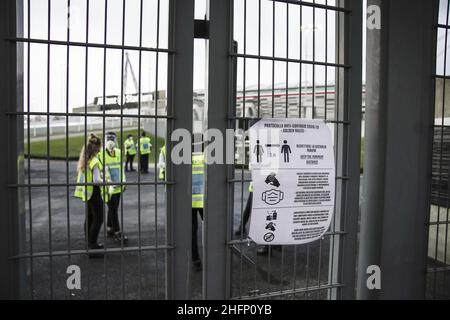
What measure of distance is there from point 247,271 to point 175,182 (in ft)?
9.49

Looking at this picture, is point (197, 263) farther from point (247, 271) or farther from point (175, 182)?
point (175, 182)

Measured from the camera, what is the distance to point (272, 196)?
225 cm

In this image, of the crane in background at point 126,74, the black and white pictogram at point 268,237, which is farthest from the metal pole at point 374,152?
the crane in background at point 126,74

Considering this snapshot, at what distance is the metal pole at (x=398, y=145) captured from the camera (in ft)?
8.10

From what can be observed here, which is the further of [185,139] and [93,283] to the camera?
[93,283]

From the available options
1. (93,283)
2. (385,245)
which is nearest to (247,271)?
(93,283)

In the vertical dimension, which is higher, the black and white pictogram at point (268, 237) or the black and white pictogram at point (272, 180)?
the black and white pictogram at point (272, 180)

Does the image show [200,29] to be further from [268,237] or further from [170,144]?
[268,237]

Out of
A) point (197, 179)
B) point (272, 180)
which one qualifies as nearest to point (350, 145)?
point (272, 180)

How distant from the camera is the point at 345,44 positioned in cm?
241

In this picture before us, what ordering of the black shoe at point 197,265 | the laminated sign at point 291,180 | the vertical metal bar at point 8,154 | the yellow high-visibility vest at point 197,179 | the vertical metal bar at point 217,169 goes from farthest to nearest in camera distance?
the black shoe at point 197,265
the yellow high-visibility vest at point 197,179
the laminated sign at point 291,180
the vertical metal bar at point 217,169
the vertical metal bar at point 8,154

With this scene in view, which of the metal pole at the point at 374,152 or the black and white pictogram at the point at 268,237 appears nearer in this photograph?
the black and white pictogram at the point at 268,237

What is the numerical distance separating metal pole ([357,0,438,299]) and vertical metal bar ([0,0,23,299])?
2182mm

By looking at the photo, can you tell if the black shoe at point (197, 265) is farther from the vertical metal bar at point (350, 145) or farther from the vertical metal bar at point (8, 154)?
the vertical metal bar at point (8, 154)
